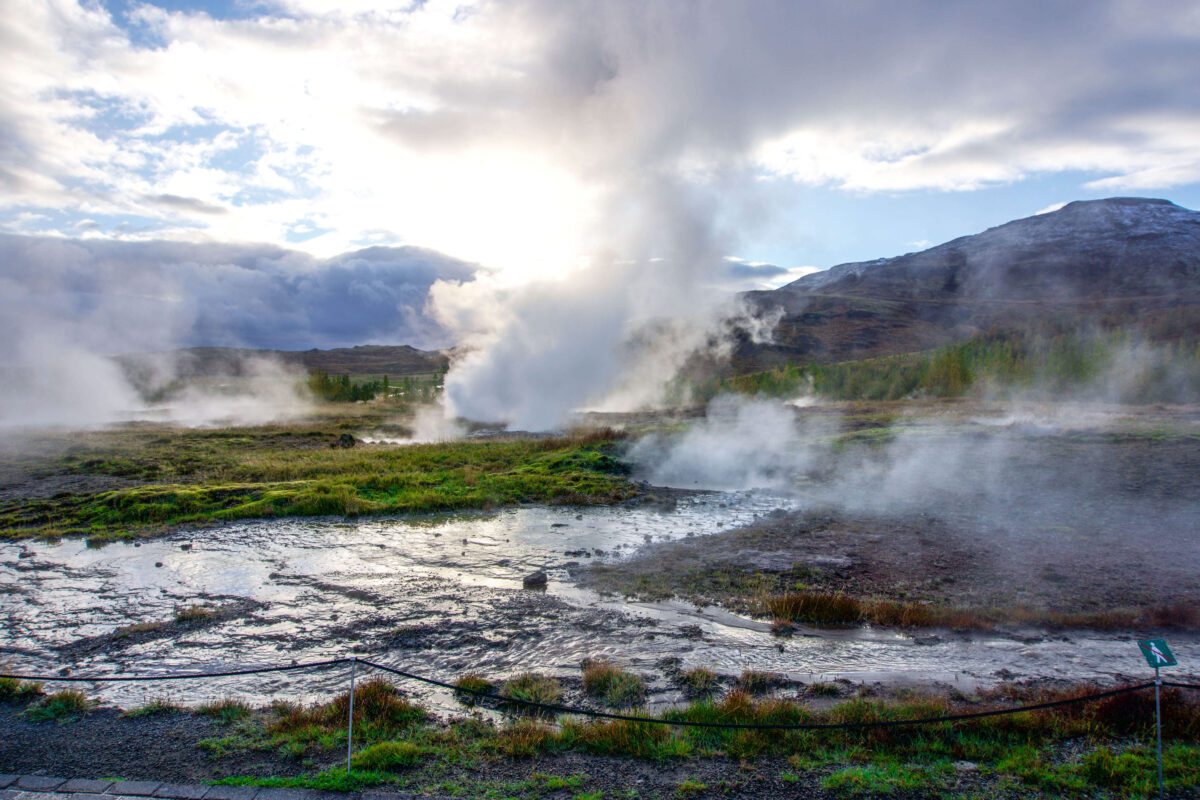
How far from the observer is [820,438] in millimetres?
36094

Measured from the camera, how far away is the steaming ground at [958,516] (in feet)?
45.2

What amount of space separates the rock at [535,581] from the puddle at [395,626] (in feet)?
0.76

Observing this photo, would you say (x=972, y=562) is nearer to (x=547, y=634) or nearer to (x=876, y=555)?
(x=876, y=555)

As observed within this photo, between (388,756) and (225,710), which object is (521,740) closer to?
(388,756)

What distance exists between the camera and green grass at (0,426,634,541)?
835 inches

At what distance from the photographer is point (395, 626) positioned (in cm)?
1207

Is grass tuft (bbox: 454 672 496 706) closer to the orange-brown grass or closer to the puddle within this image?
the puddle

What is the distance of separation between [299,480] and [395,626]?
16661 millimetres

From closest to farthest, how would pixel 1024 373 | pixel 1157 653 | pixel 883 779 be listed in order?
pixel 1157 653, pixel 883 779, pixel 1024 373

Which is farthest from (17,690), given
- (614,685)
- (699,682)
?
(699,682)

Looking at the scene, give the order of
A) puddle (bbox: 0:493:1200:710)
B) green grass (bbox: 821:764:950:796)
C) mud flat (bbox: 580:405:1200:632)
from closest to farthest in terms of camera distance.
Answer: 1. green grass (bbox: 821:764:950:796)
2. puddle (bbox: 0:493:1200:710)
3. mud flat (bbox: 580:405:1200:632)

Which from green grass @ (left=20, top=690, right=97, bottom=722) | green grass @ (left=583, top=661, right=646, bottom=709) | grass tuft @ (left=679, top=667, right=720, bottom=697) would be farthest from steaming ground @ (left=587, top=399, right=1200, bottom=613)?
green grass @ (left=20, top=690, right=97, bottom=722)

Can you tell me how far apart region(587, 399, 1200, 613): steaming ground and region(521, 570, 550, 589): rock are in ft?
4.03

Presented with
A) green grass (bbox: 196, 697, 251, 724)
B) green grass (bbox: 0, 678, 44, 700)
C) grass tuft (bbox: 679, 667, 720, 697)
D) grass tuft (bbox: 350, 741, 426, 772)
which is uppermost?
green grass (bbox: 0, 678, 44, 700)
